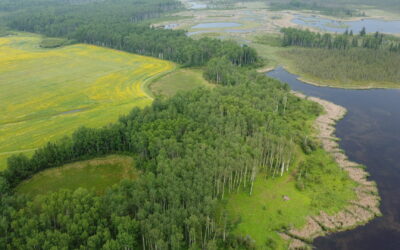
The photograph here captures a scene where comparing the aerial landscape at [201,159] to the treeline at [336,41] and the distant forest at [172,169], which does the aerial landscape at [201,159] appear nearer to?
the distant forest at [172,169]

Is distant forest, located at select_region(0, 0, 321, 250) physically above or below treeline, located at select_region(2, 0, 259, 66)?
below

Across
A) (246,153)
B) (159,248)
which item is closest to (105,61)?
(246,153)

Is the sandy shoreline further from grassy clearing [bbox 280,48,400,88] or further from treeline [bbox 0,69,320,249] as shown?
grassy clearing [bbox 280,48,400,88]

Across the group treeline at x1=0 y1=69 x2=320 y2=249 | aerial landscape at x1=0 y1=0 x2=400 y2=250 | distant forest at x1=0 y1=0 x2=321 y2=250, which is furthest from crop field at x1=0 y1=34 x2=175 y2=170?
treeline at x1=0 y1=69 x2=320 y2=249

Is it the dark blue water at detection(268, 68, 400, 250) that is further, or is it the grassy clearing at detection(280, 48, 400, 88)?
the grassy clearing at detection(280, 48, 400, 88)

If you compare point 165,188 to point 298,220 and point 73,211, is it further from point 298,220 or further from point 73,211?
point 298,220

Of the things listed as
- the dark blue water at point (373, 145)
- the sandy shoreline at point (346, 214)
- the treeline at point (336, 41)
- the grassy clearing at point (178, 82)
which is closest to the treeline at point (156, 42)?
the grassy clearing at point (178, 82)

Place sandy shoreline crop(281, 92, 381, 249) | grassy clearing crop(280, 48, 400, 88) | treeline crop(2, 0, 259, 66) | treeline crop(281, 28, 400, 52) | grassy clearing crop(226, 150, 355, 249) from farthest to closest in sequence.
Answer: treeline crop(281, 28, 400, 52) → treeline crop(2, 0, 259, 66) → grassy clearing crop(280, 48, 400, 88) → grassy clearing crop(226, 150, 355, 249) → sandy shoreline crop(281, 92, 381, 249)
